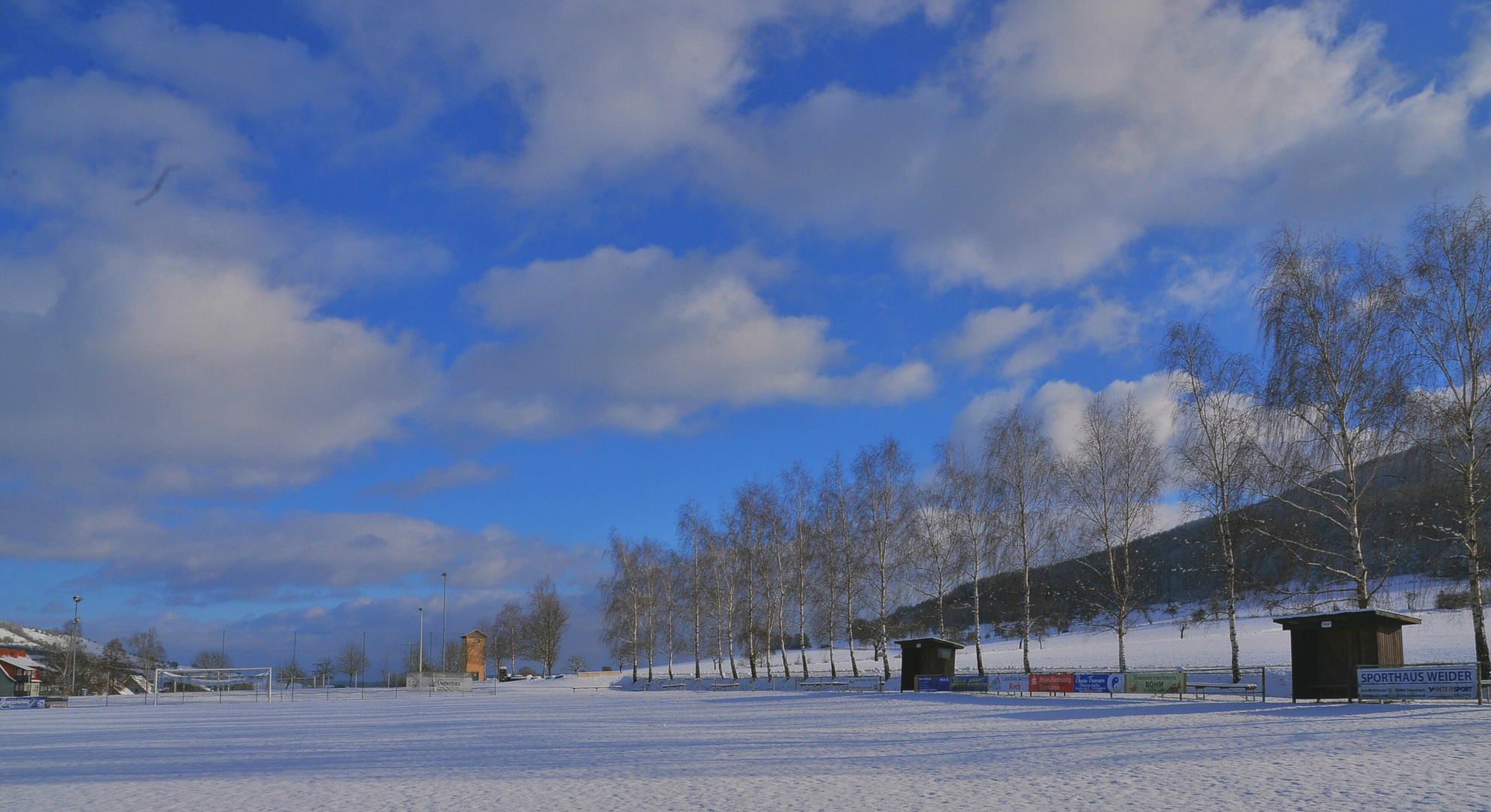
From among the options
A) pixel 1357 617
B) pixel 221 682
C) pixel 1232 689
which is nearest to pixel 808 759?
pixel 1357 617

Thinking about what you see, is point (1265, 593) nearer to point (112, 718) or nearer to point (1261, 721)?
point (1261, 721)

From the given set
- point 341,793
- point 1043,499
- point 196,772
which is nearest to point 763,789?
point 341,793

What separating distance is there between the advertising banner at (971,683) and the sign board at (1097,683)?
436 cm

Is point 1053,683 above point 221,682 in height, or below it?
above

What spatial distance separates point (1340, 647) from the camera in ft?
82.1

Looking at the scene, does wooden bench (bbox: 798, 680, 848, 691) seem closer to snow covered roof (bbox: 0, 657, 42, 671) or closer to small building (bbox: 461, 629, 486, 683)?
small building (bbox: 461, 629, 486, 683)

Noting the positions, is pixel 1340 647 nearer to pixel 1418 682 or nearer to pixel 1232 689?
pixel 1418 682

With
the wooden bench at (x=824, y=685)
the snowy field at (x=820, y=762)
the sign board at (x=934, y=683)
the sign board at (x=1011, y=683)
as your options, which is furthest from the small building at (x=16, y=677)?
the sign board at (x=1011, y=683)

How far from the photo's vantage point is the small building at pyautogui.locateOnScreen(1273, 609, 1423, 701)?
24.3 meters

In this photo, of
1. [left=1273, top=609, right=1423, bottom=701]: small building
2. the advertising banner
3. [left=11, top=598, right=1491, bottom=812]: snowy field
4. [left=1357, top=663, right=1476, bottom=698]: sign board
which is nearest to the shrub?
[left=11, top=598, right=1491, bottom=812]: snowy field

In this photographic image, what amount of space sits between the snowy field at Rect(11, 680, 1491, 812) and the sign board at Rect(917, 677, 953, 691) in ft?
33.9

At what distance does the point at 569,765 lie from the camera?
55.4 ft

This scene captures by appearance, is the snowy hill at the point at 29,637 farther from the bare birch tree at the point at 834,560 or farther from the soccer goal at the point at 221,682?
the bare birch tree at the point at 834,560

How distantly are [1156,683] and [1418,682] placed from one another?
849cm
